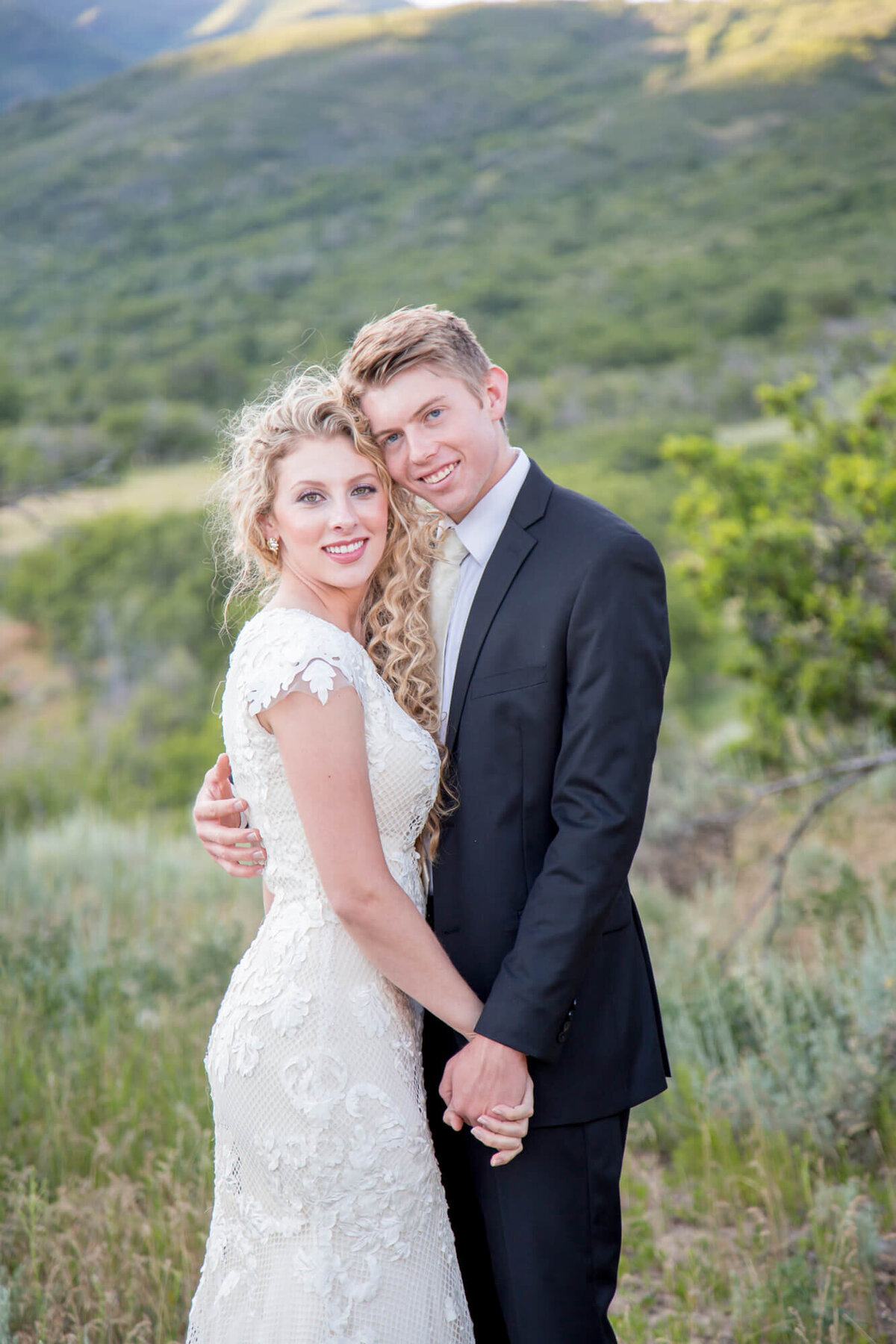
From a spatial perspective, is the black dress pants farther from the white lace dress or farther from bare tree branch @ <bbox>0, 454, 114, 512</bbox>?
bare tree branch @ <bbox>0, 454, 114, 512</bbox>

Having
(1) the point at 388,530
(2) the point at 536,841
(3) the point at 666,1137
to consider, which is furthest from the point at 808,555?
(2) the point at 536,841

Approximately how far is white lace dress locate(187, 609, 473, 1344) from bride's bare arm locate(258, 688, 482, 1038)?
0.11 feet

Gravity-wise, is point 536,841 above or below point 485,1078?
above

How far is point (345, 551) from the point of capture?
2107mm

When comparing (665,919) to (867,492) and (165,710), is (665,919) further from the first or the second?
(165,710)

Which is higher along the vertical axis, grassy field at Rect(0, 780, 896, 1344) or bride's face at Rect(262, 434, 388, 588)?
bride's face at Rect(262, 434, 388, 588)

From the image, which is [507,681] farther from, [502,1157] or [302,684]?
[502,1157]

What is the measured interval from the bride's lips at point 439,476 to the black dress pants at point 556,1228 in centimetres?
128

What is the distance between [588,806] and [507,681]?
288mm

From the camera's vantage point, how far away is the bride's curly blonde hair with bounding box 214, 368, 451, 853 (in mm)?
2133

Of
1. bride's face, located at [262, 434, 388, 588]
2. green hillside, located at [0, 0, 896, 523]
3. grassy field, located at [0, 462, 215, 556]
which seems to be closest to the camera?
bride's face, located at [262, 434, 388, 588]

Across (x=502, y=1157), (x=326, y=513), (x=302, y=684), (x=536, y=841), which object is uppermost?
(x=326, y=513)

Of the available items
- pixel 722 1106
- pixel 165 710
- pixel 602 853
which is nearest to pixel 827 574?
pixel 722 1106

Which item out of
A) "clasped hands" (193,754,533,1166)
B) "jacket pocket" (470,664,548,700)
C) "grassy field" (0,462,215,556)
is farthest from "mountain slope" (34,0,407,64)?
"clasped hands" (193,754,533,1166)
